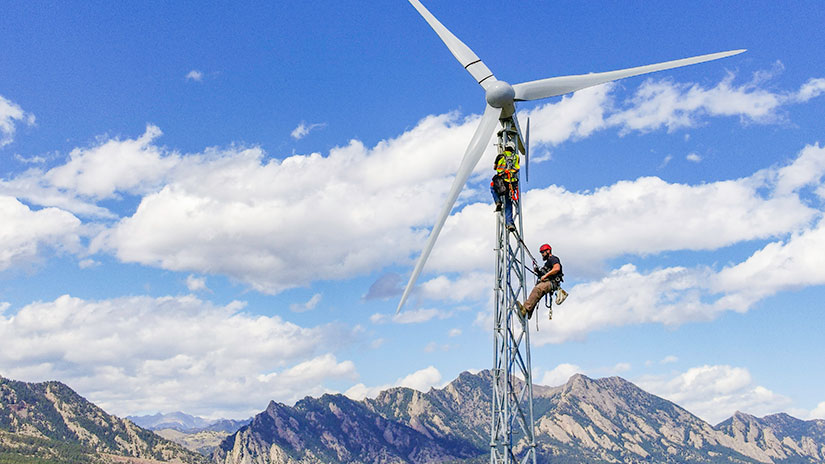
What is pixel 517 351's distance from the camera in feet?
129

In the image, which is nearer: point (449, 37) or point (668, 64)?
point (668, 64)

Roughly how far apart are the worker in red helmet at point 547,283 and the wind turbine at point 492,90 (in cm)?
568

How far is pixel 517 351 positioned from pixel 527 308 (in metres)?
2.28

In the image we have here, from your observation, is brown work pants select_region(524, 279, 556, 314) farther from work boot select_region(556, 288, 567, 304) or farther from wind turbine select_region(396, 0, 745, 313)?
wind turbine select_region(396, 0, 745, 313)

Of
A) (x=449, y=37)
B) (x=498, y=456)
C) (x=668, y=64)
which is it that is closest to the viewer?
(x=498, y=456)

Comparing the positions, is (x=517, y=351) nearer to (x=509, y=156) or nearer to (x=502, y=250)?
(x=502, y=250)

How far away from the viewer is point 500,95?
41375 millimetres

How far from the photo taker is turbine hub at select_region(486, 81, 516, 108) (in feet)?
136

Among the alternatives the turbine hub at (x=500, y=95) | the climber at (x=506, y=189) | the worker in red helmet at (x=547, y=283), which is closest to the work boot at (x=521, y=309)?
the worker in red helmet at (x=547, y=283)

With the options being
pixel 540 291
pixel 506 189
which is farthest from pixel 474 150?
pixel 540 291

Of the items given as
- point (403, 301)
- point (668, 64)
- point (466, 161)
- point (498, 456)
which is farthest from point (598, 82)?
point (498, 456)

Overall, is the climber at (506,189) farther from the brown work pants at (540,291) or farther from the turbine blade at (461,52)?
the turbine blade at (461,52)

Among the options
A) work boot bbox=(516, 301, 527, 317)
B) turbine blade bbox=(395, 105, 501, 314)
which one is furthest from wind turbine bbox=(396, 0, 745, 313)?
work boot bbox=(516, 301, 527, 317)

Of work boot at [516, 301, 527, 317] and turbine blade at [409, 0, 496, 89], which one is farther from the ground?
turbine blade at [409, 0, 496, 89]
